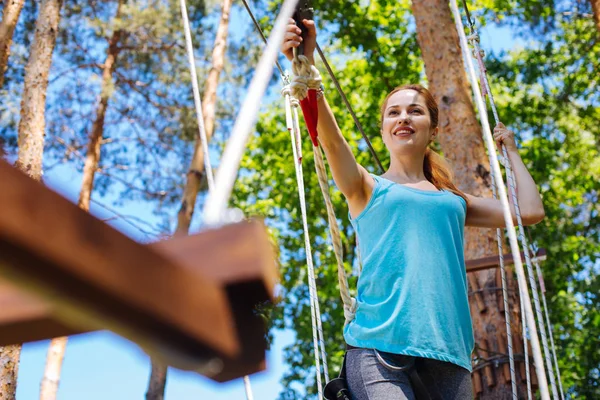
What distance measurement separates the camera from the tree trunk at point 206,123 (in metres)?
6.99

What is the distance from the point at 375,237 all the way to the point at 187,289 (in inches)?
41.0

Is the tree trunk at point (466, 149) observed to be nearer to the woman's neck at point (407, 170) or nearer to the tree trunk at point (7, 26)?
the woman's neck at point (407, 170)

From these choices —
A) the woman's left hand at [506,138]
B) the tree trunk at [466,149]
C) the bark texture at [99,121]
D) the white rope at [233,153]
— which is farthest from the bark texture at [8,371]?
the bark texture at [99,121]

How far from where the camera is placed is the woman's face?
1657mm

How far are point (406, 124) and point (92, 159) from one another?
7456mm

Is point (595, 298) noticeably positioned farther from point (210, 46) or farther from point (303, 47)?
point (303, 47)

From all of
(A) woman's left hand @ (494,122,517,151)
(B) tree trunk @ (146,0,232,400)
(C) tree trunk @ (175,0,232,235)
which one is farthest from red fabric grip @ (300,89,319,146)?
(C) tree trunk @ (175,0,232,235)

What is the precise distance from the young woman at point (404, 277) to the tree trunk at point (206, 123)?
17.0ft

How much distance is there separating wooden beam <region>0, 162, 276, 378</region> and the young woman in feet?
2.97

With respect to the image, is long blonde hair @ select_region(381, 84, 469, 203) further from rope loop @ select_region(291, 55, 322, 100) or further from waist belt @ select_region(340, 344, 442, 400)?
waist belt @ select_region(340, 344, 442, 400)

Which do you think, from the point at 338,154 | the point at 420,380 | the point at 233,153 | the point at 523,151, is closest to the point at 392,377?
the point at 420,380

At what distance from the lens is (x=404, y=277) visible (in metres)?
1.43

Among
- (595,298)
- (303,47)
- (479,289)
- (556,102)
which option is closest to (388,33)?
(556,102)

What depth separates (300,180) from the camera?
6.82 ft
